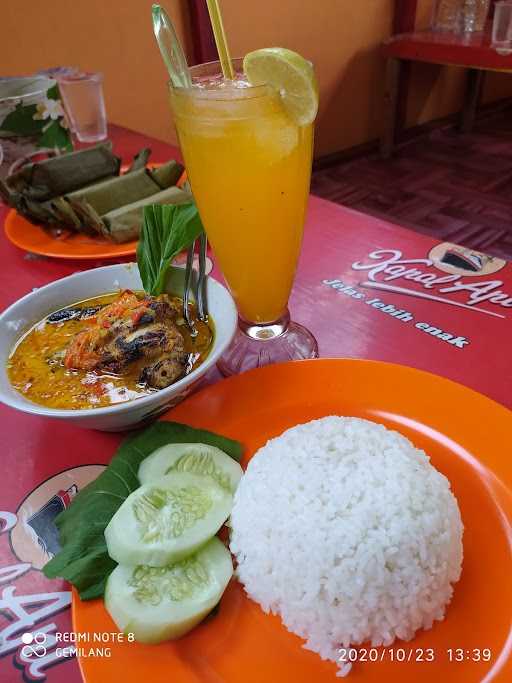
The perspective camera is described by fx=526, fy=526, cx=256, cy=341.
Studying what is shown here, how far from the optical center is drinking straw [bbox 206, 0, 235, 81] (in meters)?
0.75

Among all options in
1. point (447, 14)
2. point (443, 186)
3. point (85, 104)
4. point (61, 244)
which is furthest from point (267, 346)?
point (447, 14)

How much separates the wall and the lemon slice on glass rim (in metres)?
2.62

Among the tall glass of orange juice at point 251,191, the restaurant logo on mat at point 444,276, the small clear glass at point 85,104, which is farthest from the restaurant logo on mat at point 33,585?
the small clear glass at point 85,104

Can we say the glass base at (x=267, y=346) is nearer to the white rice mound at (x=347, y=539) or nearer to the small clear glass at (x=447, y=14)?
the white rice mound at (x=347, y=539)

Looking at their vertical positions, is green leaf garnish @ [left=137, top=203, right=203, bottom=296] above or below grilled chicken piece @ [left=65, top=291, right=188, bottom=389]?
above

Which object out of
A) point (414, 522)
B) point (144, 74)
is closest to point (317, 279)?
point (414, 522)

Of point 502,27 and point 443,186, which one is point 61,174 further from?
point 502,27

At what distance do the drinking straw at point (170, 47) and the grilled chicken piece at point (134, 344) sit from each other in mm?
343

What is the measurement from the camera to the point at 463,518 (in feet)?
2.19

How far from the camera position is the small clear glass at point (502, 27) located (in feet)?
11.2

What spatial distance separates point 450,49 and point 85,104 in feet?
9.10

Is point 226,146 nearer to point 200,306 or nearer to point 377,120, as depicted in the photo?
point 200,306

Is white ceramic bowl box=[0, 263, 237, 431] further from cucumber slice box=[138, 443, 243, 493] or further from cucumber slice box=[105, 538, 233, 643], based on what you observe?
cucumber slice box=[105, 538, 233, 643]

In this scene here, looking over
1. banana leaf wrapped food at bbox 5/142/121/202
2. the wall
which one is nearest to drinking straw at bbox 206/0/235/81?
banana leaf wrapped food at bbox 5/142/121/202
